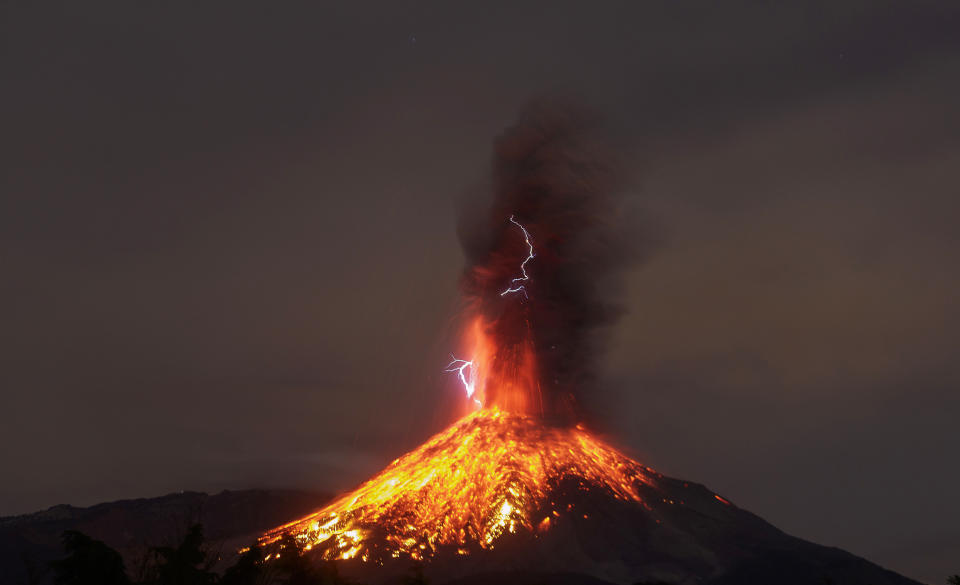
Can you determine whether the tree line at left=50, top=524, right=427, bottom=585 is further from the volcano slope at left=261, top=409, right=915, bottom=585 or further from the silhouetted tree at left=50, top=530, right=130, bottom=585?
the volcano slope at left=261, top=409, right=915, bottom=585

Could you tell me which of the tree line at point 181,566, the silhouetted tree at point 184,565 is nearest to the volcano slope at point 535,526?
the tree line at point 181,566

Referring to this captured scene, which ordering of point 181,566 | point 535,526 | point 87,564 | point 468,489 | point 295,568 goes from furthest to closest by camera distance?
point 468,489 < point 535,526 < point 295,568 < point 181,566 < point 87,564

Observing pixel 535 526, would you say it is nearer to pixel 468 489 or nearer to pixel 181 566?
pixel 468 489

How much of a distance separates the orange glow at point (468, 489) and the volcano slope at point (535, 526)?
22 centimetres

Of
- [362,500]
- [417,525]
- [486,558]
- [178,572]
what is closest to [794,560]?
[486,558]

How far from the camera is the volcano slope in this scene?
116312mm

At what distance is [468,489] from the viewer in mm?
130375

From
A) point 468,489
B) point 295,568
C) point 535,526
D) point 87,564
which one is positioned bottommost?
point 87,564

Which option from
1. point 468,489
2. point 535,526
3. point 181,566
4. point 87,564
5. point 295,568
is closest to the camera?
point 87,564

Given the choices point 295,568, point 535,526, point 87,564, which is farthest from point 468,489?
point 87,564

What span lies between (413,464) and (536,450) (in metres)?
21.3

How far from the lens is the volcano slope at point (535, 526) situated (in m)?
116

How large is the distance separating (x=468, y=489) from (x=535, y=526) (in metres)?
12.0

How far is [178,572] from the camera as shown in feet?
80.8
